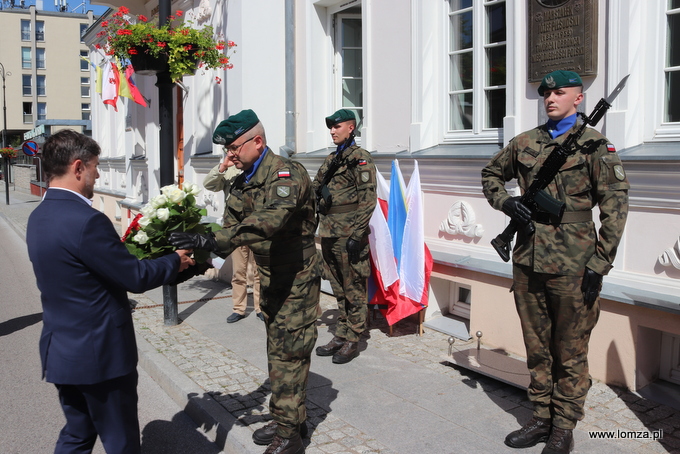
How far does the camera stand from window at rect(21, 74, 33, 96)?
65.1 meters

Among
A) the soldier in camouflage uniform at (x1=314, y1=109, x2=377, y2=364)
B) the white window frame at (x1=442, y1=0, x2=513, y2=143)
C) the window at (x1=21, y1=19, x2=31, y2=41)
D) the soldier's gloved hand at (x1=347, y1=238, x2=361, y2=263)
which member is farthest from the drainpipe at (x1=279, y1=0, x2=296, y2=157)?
the window at (x1=21, y1=19, x2=31, y2=41)

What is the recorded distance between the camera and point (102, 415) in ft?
9.96

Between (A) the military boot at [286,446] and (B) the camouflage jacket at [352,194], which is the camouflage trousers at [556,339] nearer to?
(A) the military boot at [286,446]

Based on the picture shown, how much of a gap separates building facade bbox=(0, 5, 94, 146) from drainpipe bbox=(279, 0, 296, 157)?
6159 cm

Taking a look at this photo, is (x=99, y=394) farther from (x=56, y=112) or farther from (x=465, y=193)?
(x=56, y=112)

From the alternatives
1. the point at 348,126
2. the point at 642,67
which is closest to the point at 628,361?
the point at 642,67

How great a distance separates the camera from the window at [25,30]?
64.6m

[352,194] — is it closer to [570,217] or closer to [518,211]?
[518,211]

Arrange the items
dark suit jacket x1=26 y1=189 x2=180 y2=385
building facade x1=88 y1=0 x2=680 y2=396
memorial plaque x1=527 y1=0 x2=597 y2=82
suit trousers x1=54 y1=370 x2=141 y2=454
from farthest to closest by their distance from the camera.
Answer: memorial plaque x1=527 y1=0 x2=597 y2=82
building facade x1=88 y1=0 x2=680 y2=396
suit trousers x1=54 y1=370 x2=141 y2=454
dark suit jacket x1=26 y1=189 x2=180 y2=385

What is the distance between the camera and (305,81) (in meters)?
8.95

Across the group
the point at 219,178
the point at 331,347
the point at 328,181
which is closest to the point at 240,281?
the point at 219,178

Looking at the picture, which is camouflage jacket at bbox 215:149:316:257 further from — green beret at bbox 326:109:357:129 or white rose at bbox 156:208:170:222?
green beret at bbox 326:109:357:129

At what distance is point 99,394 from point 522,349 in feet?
12.4

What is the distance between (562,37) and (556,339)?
2680 millimetres
